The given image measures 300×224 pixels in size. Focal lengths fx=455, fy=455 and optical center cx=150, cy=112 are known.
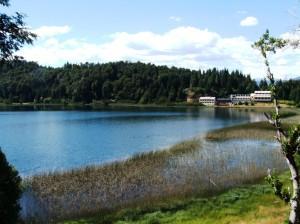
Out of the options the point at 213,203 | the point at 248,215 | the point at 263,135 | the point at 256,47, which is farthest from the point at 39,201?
the point at 263,135

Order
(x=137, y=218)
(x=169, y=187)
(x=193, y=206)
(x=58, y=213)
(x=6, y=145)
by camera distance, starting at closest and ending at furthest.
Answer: (x=137, y=218) → (x=193, y=206) → (x=58, y=213) → (x=169, y=187) → (x=6, y=145)

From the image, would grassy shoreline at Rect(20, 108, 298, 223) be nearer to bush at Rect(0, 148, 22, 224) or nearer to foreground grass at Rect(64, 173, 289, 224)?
foreground grass at Rect(64, 173, 289, 224)

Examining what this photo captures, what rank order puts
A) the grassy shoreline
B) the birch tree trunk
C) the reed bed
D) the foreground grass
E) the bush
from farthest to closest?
1. the reed bed
2. the grassy shoreline
3. the foreground grass
4. the bush
5. the birch tree trunk

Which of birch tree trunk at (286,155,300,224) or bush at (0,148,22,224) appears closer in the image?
birch tree trunk at (286,155,300,224)

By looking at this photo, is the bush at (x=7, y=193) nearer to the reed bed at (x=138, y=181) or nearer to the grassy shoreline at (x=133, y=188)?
the grassy shoreline at (x=133, y=188)

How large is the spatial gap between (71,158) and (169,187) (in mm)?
24029

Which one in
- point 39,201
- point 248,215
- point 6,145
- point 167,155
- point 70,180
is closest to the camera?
point 248,215

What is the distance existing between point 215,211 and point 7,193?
1164cm

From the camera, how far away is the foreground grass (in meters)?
21.7

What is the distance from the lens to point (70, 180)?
121ft

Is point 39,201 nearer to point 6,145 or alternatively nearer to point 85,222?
point 85,222

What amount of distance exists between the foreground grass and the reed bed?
10.4 feet

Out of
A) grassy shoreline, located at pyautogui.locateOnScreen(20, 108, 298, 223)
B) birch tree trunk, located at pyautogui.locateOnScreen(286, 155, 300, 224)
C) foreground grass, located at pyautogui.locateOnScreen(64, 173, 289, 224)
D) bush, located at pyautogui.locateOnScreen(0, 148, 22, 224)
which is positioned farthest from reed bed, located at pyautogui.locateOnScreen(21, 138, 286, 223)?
birch tree trunk, located at pyautogui.locateOnScreen(286, 155, 300, 224)

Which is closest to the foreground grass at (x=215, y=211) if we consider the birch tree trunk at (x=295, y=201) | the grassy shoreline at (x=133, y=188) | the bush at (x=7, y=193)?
the grassy shoreline at (x=133, y=188)
